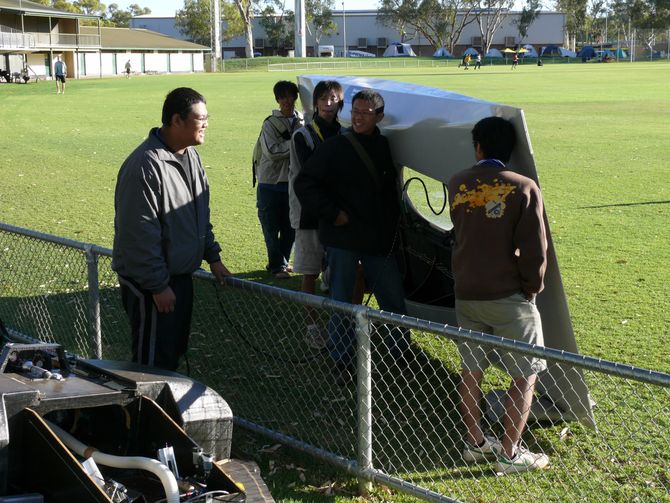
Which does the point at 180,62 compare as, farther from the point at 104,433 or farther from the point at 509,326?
the point at 104,433

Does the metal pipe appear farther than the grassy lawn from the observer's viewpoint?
No

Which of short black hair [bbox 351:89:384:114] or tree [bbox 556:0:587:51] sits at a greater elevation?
tree [bbox 556:0:587:51]

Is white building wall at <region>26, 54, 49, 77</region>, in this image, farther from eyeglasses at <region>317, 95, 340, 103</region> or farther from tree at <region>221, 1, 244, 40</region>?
eyeglasses at <region>317, 95, 340, 103</region>

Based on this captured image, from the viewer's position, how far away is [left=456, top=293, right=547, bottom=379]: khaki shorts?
4715mm

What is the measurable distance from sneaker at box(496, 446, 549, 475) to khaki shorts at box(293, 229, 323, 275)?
8.38 feet

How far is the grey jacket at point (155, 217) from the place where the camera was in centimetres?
477

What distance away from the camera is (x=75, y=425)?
12.6 ft

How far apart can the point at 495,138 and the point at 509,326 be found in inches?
36.6

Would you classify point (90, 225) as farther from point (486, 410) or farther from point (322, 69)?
point (322, 69)

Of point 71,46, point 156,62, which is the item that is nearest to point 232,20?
point 156,62

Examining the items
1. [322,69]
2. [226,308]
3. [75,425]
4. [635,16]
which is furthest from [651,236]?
[635,16]

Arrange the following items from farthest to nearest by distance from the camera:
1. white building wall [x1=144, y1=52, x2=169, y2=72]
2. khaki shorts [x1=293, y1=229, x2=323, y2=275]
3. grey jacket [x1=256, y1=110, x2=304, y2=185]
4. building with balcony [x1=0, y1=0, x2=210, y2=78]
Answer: white building wall [x1=144, y1=52, x2=169, y2=72], building with balcony [x1=0, y1=0, x2=210, y2=78], grey jacket [x1=256, y1=110, x2=304, y2=185], khaki shorts [x1=293, y1=229, x2=323, y2=275]

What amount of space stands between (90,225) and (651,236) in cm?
663

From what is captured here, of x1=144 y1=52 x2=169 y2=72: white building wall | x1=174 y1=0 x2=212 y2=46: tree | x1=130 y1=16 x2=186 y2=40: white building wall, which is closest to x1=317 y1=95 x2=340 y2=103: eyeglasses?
x1=144 y1=52 x2=169 y2=72: white building wall
